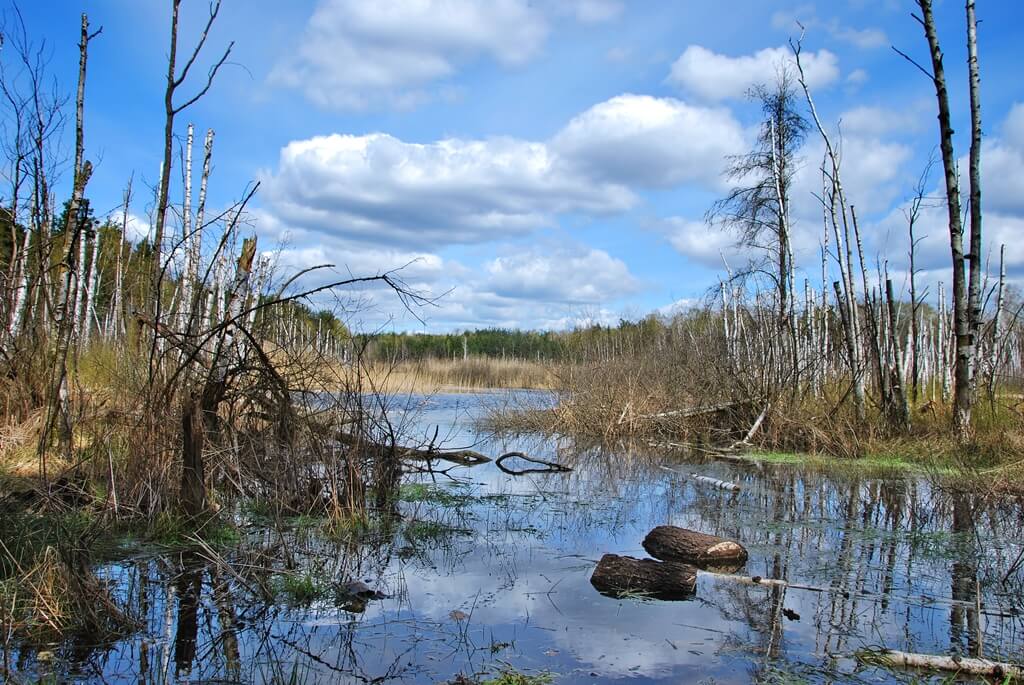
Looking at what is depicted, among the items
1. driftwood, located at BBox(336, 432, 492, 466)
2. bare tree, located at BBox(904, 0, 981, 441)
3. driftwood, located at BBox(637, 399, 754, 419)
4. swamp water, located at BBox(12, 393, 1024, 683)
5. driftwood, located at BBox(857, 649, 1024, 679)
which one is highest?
bare tree, located at BBox(904, 0, 981, 441)

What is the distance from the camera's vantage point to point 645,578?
17.1 feet

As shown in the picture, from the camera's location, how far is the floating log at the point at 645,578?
201 inches

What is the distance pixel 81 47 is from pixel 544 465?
26.2 ft

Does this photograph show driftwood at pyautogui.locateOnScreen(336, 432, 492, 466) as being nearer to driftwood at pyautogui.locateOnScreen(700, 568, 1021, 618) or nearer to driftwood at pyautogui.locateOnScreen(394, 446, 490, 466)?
driftwood at pyautogui.locateOnScreen(394, 446, 490, 466)

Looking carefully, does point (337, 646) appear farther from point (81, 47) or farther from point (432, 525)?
point (81, 47)

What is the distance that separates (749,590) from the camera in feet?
16.8

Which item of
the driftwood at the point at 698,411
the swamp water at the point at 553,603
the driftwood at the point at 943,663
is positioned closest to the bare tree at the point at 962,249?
the swamp water at the point at 553,603

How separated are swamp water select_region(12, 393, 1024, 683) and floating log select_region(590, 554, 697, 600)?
0.32 ft

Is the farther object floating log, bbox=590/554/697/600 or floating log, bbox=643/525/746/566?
floating log, bbox=643/525/746/566

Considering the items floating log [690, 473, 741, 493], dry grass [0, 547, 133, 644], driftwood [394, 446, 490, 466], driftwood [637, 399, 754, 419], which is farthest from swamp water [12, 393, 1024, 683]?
driftwood [637, 399, 754, 419]

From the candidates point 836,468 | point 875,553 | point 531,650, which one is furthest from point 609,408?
point 531,650

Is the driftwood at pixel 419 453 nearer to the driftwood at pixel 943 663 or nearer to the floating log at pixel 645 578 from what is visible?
the floating log at pixel 645 578

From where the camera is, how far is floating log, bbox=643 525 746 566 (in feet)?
19.1

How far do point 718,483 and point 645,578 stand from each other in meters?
4.73
